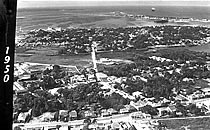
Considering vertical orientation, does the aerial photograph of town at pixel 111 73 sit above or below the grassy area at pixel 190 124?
above

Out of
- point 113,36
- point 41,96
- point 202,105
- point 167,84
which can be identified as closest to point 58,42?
point 113,36

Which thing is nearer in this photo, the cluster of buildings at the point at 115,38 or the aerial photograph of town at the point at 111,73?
the aerial photograph of town at the point at 111,73

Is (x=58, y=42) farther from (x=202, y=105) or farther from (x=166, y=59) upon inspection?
(x=202, y=105)

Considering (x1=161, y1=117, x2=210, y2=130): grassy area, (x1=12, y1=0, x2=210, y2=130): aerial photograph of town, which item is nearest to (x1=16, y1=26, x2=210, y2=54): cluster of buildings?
(x1=12, y1=0, x2=210, y2=130): aerial photograph of town

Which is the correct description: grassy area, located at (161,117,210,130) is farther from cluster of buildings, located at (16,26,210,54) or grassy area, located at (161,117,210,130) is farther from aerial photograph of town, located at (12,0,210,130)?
cluster of buildings, located at (16,26,210,54)

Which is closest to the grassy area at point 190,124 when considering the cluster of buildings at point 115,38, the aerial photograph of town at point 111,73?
the aerial photograph of town at point 111,73

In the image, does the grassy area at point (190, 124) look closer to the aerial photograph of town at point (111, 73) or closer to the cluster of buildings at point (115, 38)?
the aerial photograph of town at point (111, 73)

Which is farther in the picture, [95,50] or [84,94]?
[95,50]

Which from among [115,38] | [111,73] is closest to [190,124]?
[111,73]
